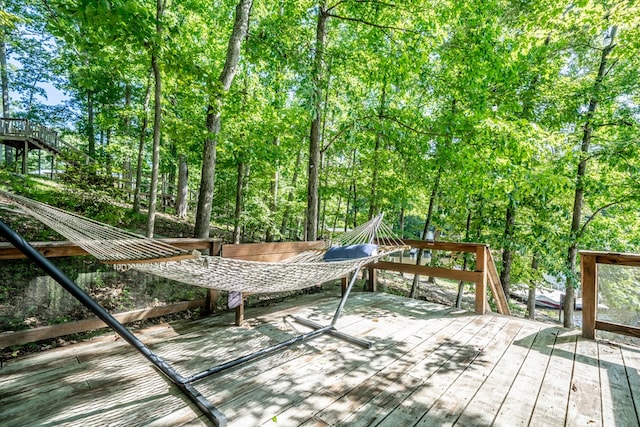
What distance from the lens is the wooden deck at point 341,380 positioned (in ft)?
4.60

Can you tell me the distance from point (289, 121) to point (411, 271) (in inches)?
133

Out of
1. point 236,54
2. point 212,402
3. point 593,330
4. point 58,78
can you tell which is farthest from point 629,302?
point 58,78

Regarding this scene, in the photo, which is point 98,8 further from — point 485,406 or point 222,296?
point 222,296

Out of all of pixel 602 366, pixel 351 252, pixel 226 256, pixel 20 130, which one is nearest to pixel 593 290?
pixel 602 366

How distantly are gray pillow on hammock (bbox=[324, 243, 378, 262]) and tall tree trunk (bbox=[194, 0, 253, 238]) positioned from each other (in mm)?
1903

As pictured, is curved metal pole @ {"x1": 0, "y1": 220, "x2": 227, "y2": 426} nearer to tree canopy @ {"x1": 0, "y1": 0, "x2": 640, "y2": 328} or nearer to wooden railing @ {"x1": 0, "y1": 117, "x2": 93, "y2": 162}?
tree canopy @ {"x1": 0, "y1": 0, "x2": 640, "y2": 328}

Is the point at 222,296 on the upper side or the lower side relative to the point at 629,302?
lower

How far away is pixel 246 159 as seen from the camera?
17.3ft

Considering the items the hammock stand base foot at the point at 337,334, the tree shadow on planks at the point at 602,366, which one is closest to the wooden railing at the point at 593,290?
the tree shadow on planks at the point at 602,366

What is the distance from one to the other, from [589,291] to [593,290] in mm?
28

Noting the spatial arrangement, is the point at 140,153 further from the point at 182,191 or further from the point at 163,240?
the point at 163,240

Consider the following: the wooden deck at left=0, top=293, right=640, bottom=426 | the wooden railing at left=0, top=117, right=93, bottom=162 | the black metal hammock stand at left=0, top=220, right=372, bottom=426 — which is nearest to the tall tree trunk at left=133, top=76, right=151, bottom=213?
the wooden railing at left=0, top=117, right=93, bottom=162

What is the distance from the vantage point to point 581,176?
4.79 m

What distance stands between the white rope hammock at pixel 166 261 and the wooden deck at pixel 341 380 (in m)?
0.54
